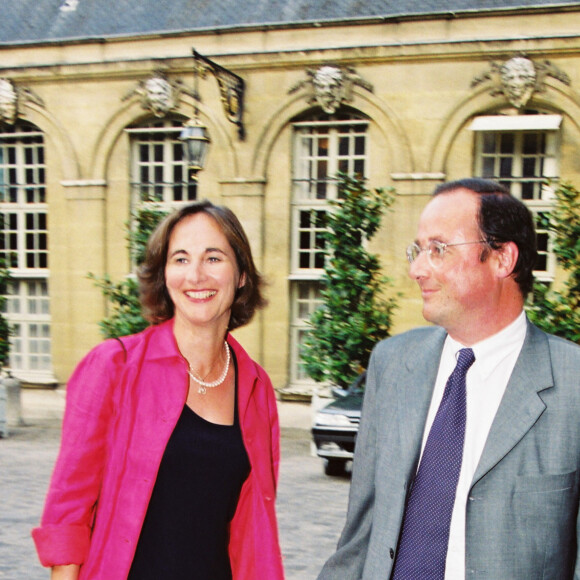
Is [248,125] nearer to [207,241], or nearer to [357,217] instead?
[357,217]

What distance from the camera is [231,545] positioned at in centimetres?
261

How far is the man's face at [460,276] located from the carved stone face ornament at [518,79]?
35.5 ft

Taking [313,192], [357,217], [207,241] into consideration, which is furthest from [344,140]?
[207,241]

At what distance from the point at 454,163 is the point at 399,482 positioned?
11263 mm

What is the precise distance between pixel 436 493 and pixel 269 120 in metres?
12.0

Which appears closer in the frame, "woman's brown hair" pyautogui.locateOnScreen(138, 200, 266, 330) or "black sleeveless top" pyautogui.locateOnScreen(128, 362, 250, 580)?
"black sleeveless top" pyautogui.locateOnScreen(128, 362, 250, 580)

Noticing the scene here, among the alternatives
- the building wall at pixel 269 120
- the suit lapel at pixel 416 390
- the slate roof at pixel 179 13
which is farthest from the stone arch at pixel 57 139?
the suit lapel at pixel 416 390

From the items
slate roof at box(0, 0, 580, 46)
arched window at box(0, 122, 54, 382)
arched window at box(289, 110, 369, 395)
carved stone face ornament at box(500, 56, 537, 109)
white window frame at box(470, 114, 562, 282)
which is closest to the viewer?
carved stone face ornament at box(500, 56, 537, 109)

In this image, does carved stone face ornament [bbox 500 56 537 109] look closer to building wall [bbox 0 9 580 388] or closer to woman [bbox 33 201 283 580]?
→ building wall [bbox 0 9 580 388]

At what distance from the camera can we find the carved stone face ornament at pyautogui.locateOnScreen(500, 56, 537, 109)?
39.6 feet

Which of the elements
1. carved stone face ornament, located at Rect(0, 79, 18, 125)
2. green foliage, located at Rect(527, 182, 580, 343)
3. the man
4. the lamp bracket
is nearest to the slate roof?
carved stone face ornament, located at Rect(0, 79, 18, 125)

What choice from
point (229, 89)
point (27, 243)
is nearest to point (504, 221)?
point (229, 89)

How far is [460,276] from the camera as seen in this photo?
2.21 metres

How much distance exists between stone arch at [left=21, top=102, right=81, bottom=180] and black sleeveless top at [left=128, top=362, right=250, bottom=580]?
13.1 meters
